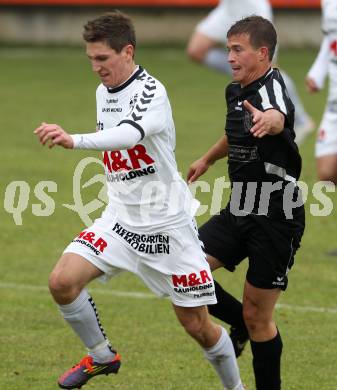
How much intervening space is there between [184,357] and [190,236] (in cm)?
126

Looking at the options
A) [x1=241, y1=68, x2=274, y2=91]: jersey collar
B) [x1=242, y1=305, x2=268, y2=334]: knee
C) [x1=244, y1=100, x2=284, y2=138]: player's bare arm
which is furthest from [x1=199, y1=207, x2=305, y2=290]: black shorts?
[x1=241, y1=68, x2=274, y2=91]: jersey collar

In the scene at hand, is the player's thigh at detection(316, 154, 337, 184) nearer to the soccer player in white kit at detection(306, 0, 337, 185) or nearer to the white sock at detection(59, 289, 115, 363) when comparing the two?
the soccer player in white kit at detection(306, 0, 337, 185)

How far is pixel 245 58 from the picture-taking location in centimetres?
647

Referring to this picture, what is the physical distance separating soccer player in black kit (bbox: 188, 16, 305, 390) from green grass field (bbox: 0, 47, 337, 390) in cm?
70

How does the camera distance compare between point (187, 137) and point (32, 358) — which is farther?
point (187, 137)

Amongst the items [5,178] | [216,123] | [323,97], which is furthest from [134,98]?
[323,97]

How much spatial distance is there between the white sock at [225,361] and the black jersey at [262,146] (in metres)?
0.77

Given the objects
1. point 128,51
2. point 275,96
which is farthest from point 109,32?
Answer: point 275,96

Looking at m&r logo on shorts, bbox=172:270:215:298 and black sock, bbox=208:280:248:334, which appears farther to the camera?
black sock, bbox=208:280:248:334

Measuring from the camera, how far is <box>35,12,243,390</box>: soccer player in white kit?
21.3ft

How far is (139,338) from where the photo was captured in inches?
316

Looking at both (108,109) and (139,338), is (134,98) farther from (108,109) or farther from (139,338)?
(139,338)

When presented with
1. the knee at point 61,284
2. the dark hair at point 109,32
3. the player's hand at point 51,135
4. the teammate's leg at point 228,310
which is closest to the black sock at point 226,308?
the teammate's leg at point 228,310

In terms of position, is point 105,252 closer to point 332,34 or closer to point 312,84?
point 312,84
